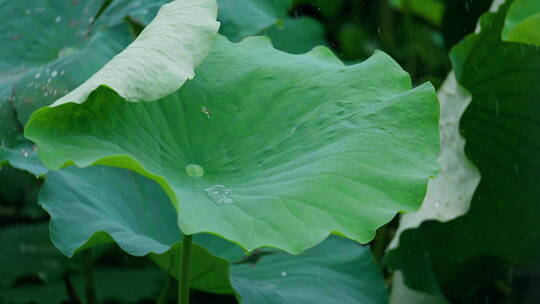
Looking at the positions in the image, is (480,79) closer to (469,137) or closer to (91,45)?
(469,137)

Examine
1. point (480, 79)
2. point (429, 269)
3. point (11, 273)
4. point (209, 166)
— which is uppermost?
point (209, 166)

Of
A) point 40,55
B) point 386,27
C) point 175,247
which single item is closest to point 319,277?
point 175,247

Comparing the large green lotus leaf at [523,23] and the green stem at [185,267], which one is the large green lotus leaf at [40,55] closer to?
the green stem at [185,267]

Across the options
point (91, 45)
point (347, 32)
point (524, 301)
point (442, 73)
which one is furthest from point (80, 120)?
point (347, 32)

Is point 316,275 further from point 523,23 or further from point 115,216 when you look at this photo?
point 523,23

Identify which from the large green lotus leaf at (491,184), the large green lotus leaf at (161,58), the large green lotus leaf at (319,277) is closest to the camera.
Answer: the large green lotus leaf at (161,58)

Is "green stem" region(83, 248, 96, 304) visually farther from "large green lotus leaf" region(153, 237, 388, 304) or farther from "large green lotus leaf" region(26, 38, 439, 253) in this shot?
"large green lotus leaf" region(26, 38, 439, 253)

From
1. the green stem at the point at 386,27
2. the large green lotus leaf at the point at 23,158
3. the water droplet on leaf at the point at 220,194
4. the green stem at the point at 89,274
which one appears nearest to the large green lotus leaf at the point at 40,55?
the large green lotus leaf at the point at 23,158
